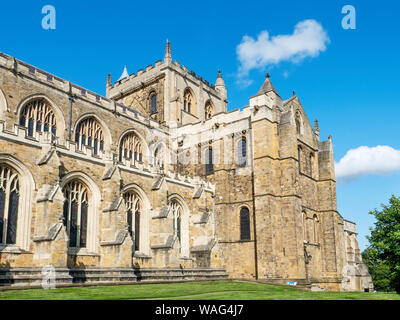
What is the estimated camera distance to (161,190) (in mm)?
26422

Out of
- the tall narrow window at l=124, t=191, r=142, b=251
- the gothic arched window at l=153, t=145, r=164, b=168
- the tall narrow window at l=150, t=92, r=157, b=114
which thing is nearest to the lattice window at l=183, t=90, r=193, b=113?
the tall narrow window at l=150, t=92, r=157, b=114

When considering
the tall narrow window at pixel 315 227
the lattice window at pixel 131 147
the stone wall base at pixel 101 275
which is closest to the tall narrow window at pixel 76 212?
the stone wall base at pixel 101 275

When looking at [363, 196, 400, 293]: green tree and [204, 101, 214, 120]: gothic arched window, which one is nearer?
[363, 196, 400, 293]: green tree

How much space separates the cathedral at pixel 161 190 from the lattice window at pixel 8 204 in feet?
0.15

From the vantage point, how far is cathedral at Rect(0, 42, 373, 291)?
19531 millimetres

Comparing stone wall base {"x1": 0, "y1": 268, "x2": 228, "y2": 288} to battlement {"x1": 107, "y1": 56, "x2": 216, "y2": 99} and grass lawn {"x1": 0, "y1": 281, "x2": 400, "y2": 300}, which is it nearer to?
grass lawn {"x1": 0, "y1": 281, "x2": 400, "y2": 300}

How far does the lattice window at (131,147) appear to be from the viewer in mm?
32491

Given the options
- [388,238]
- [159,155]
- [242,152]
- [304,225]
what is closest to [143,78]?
[159,155]

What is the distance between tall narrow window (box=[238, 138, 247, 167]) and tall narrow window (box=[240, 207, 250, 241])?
3.48 m

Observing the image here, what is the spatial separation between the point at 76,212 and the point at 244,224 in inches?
513

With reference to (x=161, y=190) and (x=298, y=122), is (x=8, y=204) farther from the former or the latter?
(x=298, y=122)
